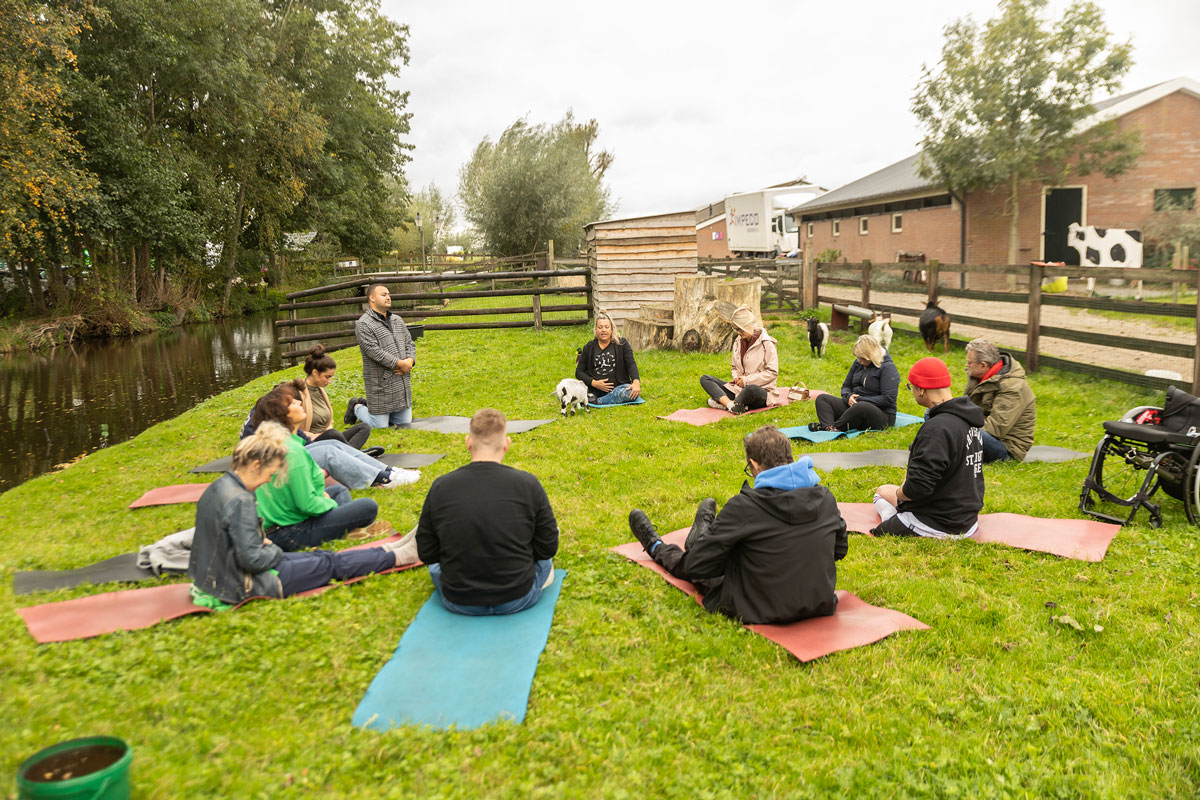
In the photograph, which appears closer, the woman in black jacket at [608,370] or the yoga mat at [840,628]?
the yoga mat at [840,628]

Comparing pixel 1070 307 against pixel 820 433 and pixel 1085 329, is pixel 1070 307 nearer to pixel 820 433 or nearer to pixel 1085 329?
pixel 1085 329

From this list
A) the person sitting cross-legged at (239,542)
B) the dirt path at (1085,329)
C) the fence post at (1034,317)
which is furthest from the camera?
the fence post at (1034,317)

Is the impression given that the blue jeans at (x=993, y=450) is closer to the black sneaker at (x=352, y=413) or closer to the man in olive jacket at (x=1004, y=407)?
the man in olive jacket at (x=1004, y=407)

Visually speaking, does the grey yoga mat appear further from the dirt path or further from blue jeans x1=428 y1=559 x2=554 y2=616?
blue jeans x1=428 y1=559 x2=554 y2=616

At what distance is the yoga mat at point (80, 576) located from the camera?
463cm

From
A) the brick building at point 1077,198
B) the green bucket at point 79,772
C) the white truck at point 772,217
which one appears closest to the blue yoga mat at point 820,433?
the green bucket at point 79,772

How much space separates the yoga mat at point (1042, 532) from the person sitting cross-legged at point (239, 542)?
12.4ft

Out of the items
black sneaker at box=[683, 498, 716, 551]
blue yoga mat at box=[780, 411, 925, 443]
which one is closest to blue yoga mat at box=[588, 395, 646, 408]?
blue yoga mat at box=[780, 411, 925, 443]

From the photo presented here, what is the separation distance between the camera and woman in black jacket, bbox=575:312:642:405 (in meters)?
9.80

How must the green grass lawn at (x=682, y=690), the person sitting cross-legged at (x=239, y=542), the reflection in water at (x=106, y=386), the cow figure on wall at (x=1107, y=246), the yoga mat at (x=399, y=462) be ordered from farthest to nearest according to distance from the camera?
the cow figure on wall at (x=1107, y=246) < the reflection in water at (x=106, y=386) < the yoga mat at (x=399, y=462) < the person sitting cross-legged at (x=239, y=542) < the green grass lawn at (x=682, y=690)

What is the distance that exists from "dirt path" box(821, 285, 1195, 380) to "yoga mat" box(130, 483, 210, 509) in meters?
10.3

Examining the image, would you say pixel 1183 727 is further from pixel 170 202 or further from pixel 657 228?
pixel 170 202

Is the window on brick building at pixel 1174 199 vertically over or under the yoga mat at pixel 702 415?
over

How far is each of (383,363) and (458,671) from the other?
578 cm
